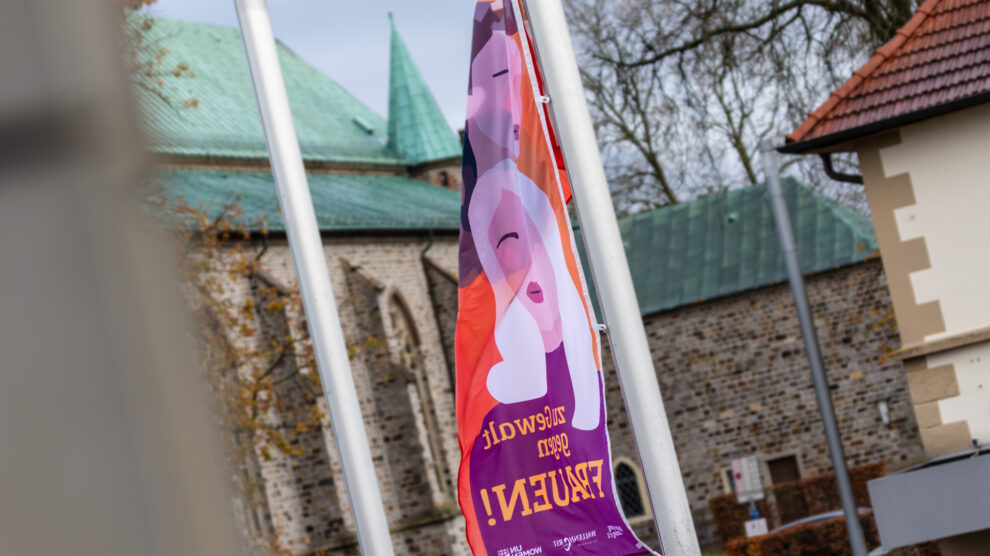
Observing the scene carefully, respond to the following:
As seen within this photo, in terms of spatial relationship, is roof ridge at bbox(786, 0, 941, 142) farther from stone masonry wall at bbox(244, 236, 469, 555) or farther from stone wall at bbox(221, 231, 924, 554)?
stone masonry wall at bbox(244, 236, 469, 555)

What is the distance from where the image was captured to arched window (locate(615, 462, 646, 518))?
32.9 m

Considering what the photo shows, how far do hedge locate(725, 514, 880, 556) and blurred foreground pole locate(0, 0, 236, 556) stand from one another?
21320 millimetres

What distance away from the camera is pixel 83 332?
21.5 inches

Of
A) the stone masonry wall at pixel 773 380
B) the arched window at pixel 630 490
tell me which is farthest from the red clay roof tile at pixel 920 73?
the arched window at pixel 630 490

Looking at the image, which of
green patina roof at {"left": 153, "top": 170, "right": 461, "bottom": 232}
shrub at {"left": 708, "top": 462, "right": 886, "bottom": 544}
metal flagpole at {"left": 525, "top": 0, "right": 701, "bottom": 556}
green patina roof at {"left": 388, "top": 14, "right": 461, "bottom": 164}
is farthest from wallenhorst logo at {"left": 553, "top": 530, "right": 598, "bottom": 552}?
green patina roof at {"left": 388, "top": 14, "right": 461, "bottom": 164}

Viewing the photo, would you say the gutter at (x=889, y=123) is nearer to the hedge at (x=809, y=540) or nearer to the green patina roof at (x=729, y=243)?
the hedge at (x=809, y=540)

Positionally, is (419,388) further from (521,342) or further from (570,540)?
(570,540)

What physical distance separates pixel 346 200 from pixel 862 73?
23.0 m

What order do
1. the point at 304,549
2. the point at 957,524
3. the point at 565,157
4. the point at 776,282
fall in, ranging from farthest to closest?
1. the point at 776,282
2. the point at 304,549
3. the point at 957,524
4. the point at 565,157

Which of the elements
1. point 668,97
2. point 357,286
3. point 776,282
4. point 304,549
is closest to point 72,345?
point 668,97

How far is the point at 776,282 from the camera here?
104 ft

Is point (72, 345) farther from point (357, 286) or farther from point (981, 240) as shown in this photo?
point (357, 286)

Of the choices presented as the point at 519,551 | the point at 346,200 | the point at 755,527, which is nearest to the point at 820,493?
the point at 755,527

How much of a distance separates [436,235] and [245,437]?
14612mm
